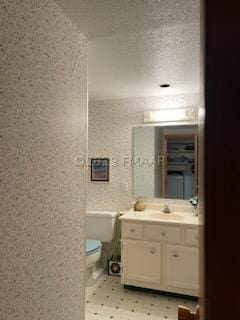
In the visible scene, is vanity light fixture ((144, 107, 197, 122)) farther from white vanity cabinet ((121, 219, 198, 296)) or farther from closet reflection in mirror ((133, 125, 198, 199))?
white vanity cabinet ((121, 219, 198, 296))

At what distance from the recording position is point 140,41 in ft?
5.17

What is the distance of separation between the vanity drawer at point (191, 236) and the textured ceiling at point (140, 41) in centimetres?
144

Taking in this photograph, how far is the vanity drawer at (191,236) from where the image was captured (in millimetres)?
2336

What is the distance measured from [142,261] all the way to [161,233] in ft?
1.21

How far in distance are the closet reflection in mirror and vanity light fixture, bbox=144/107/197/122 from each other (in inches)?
3.9

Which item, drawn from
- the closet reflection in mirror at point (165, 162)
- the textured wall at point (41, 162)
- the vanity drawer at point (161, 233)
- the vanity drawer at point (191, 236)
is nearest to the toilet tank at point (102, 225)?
the closet reflection in mirror at point (165, 162)

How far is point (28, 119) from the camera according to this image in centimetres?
102

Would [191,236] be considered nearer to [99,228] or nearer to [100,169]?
[99,228]

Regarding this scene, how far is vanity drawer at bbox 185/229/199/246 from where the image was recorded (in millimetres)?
2336

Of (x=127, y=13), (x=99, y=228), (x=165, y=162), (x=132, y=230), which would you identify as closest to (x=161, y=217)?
(x=132, y=230)

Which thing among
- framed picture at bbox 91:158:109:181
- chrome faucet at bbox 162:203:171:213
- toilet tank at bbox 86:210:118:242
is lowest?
toilet tank at bbox 86:210:118:242

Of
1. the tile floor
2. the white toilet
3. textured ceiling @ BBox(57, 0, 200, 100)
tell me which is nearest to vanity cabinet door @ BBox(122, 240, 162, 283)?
the tile floor

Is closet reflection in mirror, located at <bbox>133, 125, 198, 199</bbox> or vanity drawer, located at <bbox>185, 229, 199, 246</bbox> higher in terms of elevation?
closet reflection in mirror, located at <bbox>133, 125, 198, 199</bbox>

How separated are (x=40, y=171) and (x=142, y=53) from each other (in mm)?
1161
